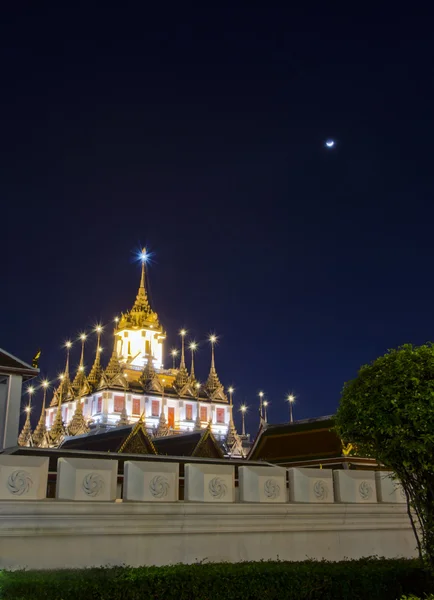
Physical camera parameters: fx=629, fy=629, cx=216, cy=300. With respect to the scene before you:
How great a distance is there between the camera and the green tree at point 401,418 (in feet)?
28.1

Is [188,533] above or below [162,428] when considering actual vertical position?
below

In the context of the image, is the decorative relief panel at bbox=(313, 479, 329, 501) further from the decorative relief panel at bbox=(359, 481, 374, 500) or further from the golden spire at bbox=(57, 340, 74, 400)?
the golden spire at bbox=(57, 340, 74, 400)

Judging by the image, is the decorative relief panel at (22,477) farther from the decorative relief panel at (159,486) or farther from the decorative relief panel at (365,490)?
the decorative relief panel at (365,490)

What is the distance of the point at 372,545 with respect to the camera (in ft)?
39.7

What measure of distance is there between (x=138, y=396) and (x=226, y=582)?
74.0 meters

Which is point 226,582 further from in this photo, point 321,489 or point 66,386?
point 66,386

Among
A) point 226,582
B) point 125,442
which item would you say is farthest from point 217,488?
point 125,442

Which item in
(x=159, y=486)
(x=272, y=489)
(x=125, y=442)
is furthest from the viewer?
(x=125, y=442)

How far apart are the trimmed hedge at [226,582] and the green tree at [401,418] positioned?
74 centimetres

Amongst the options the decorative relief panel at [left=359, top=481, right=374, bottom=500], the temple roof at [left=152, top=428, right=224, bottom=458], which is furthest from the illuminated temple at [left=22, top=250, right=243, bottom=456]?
the decorative relief panel at [left=359, top=481, right=374, bottom=500]

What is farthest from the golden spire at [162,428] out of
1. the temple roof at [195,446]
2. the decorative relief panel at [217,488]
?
the decorative relief panel at [217,488]

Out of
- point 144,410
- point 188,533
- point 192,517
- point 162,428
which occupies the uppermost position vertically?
point 144,410

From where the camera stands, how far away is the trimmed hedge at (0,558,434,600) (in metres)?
7.45

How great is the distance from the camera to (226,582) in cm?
821
